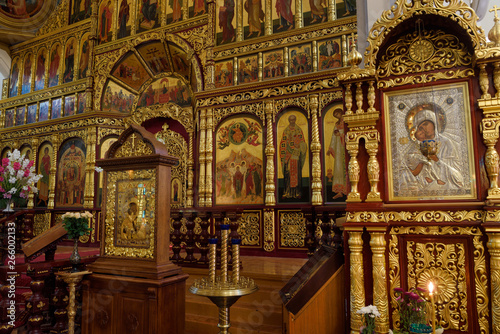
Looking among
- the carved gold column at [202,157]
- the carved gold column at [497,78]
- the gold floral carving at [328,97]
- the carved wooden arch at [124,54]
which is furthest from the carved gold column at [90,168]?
the carved gold column at [497,78]

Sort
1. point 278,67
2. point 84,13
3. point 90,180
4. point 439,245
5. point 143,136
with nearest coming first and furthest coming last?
point 439,245
point 143,136
point 278,67
point 90,180
point 84,13

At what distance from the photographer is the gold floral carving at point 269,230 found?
812cm

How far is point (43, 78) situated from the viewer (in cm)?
1266

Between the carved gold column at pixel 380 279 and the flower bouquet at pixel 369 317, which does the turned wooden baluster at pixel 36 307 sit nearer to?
the flower bouquet at pixel 369 317

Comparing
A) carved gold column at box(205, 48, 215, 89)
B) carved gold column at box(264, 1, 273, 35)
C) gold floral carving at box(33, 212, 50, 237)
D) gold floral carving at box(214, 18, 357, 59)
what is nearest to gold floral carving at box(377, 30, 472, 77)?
gold floral carving at box(214, 18, 357, 59)

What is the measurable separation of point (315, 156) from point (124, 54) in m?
6.96

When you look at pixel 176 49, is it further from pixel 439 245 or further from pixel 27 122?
pixel 439 245

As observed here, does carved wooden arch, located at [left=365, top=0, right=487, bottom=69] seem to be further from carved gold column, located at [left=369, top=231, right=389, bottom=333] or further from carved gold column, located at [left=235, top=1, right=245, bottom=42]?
carved gold column, located at [left=235, top=1, right=245, bottom=42]

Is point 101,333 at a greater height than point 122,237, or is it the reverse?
point 122,237

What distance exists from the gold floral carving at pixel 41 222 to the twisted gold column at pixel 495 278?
39.8 ft

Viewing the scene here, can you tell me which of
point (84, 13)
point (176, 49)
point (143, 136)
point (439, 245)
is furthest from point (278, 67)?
point (84, 13)

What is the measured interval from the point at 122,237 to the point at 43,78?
11.6m

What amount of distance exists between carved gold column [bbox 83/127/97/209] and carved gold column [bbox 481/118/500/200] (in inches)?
411

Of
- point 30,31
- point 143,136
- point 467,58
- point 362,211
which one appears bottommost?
point 362,211
